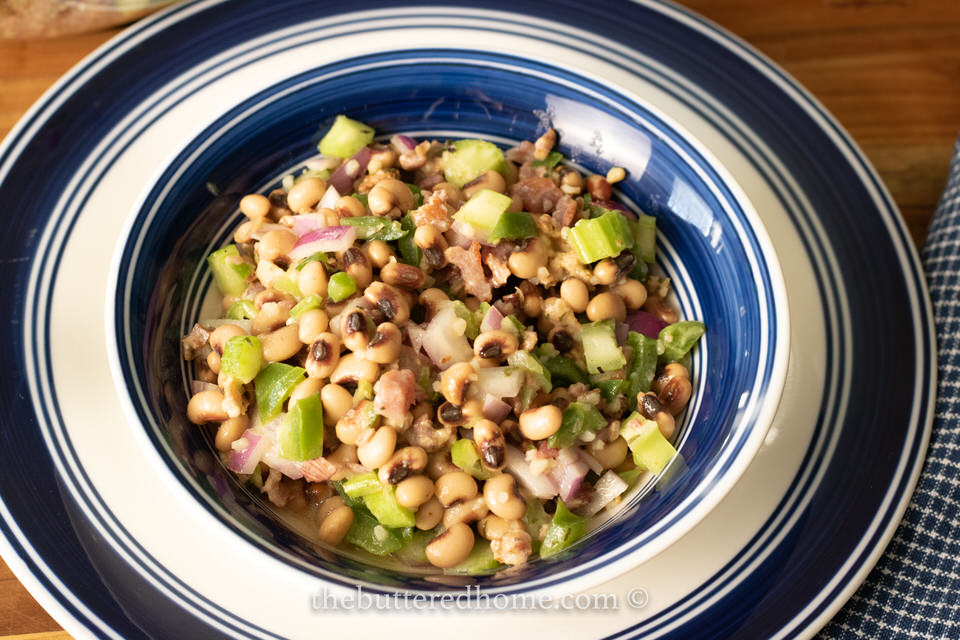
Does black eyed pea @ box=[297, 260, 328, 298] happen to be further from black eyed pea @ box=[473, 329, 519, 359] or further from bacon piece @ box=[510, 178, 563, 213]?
bacon piece @ box=[510, 178, 563, 213]

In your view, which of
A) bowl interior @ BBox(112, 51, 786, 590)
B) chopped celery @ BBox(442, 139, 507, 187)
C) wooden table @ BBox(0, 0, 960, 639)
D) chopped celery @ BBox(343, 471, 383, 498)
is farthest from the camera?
wooden table @ BBox(0, 0, 960, 639)

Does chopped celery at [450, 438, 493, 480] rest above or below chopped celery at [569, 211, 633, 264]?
below

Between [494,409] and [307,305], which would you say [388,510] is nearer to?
[494,409]

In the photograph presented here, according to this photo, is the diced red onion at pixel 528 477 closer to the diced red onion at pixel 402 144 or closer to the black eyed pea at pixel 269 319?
the black eyed pea at pixel 269 319

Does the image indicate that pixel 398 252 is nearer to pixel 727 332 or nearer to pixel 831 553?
pixel 727 332

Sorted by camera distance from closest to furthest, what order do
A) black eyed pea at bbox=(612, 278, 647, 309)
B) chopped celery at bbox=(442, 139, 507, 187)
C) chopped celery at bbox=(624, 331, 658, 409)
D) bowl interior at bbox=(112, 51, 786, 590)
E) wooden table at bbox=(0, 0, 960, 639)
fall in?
1. bowl interior at bbox=(112, 51, 786, 590)
2. chopped celery at bbox=(624, 331, 658, 409)
3. black eyed pea at bbox=(612, 278, 647, 309)
4. chopped celery at bbox=(442, 139, 507, 187)
5. wooden table at bbox=(0, 0, 960, 639)

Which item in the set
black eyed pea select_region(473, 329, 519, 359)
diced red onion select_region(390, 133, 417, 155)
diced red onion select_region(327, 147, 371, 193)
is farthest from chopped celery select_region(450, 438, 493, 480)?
diced red onion select_region(390, 133, 417, 155)

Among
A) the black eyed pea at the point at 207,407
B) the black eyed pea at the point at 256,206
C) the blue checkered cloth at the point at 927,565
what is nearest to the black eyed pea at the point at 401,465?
the black eyed pea at the point at 207,407
